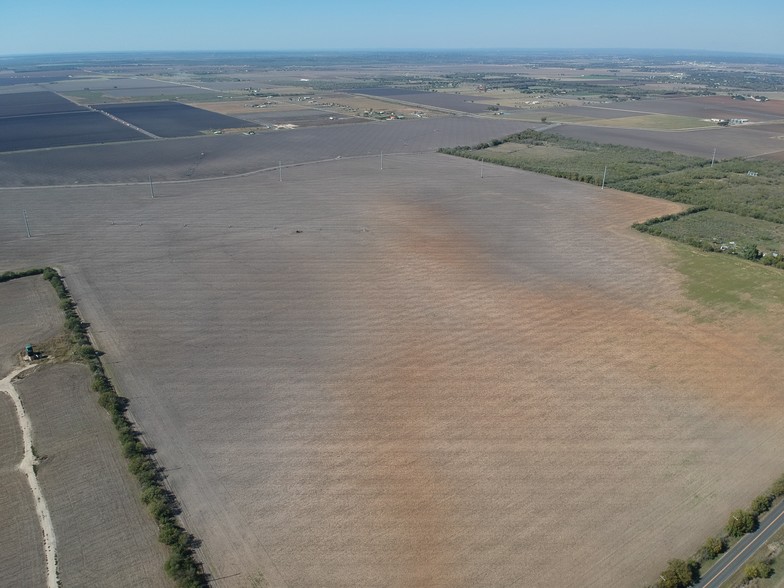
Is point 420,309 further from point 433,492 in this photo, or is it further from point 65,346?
point 65,346

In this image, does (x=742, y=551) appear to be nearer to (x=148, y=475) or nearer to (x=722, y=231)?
(x=148, y=475)

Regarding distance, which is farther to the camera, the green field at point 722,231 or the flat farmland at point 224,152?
the flat farmland at point 224,152

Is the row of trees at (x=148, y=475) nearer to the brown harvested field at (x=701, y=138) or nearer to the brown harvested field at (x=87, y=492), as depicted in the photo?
the brown harvested field at (x=87, y=492)

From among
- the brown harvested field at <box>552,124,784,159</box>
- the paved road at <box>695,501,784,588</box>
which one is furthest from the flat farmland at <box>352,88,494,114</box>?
the paved road at <box>695,501,784,588</box>

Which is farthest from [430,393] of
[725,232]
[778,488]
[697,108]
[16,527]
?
[697,108]

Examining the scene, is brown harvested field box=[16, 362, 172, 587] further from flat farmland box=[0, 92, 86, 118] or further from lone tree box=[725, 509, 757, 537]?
flat farmland box=[0, 92, 86, 118]

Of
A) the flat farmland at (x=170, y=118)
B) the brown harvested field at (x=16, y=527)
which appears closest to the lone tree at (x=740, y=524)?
the brown harvested field at (x=16, y=527)

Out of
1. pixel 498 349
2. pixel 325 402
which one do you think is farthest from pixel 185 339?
pixel 498 349

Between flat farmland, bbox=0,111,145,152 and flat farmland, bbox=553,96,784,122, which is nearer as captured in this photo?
flat farmland, bbox=0,111,145,152
